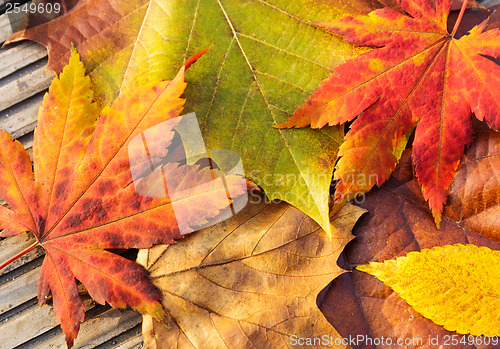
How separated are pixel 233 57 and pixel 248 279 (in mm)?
620

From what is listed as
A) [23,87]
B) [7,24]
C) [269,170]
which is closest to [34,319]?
[23,87]

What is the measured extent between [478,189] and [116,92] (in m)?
1.08

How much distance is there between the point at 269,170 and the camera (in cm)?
87

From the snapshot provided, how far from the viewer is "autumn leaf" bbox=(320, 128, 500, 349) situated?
916 millimetres

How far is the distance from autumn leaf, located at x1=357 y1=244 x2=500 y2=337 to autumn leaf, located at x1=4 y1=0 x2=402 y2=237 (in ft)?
1.25

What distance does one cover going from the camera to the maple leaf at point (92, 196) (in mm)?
815

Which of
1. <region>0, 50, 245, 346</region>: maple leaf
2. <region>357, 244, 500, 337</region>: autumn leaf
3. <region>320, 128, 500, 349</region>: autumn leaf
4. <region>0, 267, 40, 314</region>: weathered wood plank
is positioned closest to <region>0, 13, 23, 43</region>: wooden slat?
<region>0, 50, 245, 346</region>: maple leaf

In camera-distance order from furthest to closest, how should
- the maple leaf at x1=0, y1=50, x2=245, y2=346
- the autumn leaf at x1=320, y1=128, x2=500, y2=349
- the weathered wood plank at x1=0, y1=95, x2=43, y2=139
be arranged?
1. the weathered wood plank at x1=0, y1=95, x2=43, y2=139
2. the autumn leaf at x1=320, y1=128, x2=500, y2=349
3. the maple leaf at x1=0, y1=50, x2=245, y2=346

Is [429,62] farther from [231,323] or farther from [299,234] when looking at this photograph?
[231,323]

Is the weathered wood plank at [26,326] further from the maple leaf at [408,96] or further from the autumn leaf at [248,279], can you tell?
the maple leaf at [408,96]

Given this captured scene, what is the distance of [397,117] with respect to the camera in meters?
0.87

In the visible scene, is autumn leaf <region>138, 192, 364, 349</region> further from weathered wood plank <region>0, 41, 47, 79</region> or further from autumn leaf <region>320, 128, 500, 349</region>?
weathered wood plank <region>0, 41, 47, 79</region>

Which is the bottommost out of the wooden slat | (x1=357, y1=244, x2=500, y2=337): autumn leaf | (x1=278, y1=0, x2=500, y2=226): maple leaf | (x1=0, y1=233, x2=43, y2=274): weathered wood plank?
(x1=357, y1=244, x2=500, y2=337): autumn leaf

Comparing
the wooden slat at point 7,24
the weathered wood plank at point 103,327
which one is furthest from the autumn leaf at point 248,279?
the wooden slat at point 7,24
